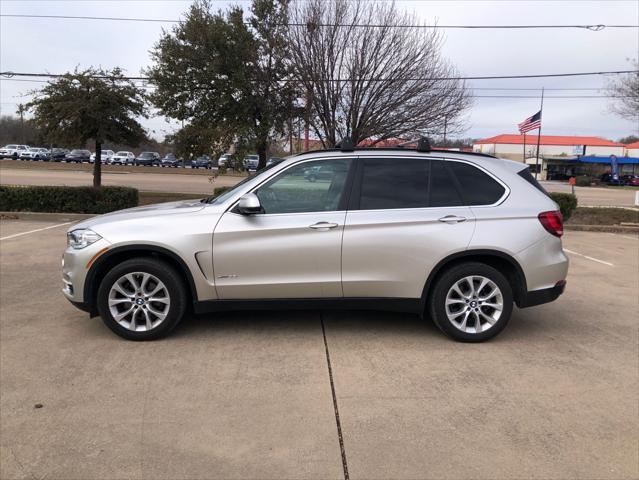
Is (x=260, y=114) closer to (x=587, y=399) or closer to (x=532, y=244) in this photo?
(x=532, y=244)

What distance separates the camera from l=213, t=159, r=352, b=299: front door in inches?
175

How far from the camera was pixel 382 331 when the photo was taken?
491cm

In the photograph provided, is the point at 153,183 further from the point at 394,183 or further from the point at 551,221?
the point at 551,221

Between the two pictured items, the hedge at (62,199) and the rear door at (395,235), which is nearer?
the rear door at (395,235)

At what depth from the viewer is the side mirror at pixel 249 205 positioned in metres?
4.34

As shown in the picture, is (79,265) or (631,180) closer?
(79,265)

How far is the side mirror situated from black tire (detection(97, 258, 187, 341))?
85cm

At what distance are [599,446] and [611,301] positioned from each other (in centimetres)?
379

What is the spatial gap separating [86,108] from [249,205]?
11764mm

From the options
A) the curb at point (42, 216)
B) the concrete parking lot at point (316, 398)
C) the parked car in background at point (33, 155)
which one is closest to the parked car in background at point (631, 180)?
the curb at point (42, 216)

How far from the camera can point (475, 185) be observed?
473 centimetres

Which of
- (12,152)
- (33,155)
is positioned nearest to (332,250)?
(33,155)

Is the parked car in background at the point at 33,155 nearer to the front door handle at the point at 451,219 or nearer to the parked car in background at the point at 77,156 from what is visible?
the parked car in background at the point at 77,156

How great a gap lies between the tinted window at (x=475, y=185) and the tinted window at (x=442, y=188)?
0.23 ft
